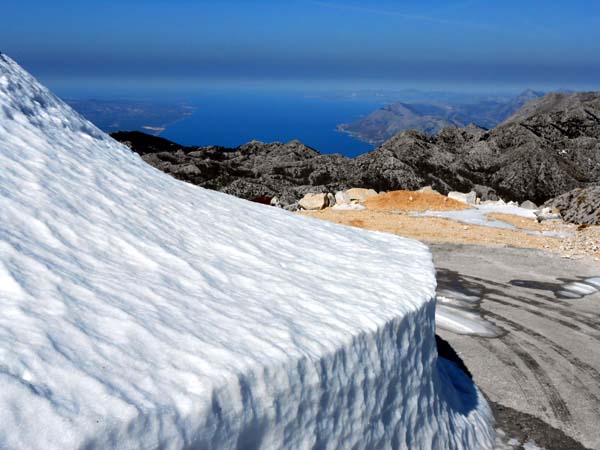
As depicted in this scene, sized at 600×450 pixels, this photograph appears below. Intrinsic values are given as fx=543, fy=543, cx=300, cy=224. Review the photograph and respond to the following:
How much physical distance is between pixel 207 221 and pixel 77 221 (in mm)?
2399

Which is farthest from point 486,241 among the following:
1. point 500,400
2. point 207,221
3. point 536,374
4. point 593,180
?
point 593,180

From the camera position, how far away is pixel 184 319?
16.6 feet

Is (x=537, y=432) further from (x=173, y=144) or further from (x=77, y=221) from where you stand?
(x=173, y=144)

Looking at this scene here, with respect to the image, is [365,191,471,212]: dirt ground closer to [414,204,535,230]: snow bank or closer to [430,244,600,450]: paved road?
[414,204,535,230]: snow bank

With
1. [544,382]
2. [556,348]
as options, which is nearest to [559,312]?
[556,348]

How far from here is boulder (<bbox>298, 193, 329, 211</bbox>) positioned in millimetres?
29453

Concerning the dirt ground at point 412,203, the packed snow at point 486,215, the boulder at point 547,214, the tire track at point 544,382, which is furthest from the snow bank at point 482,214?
the tire track at point 544,382

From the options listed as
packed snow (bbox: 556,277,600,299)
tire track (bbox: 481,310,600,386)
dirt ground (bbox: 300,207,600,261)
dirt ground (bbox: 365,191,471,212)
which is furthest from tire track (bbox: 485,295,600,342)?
dirt ground (bbox: 365,191,471,212)

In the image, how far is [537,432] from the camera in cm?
955

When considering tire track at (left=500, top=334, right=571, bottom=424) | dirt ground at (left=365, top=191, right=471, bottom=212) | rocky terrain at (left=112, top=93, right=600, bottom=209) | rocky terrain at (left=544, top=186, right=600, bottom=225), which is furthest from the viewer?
rocky terrain at (left=112, top=93, right=600, bottom=209)

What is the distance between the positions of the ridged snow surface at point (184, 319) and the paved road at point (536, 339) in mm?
1552

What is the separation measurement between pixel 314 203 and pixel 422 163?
4196 centimetres

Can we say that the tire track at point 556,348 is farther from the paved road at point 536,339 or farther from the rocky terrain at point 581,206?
the rocky terrain at point 581,206

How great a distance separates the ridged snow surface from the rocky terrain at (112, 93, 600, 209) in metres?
38.7
